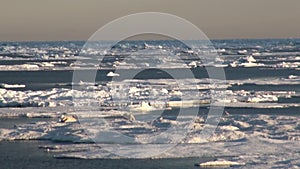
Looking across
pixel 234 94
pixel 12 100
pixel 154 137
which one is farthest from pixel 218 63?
pixel 154 137

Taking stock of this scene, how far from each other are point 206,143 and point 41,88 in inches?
798

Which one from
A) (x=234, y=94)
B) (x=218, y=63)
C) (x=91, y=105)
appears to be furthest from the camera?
(x=218, y=63)

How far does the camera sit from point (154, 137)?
2058cm

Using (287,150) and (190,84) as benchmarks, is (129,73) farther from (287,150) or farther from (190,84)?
(287,150)

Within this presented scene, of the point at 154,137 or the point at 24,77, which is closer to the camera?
the point at 154,137

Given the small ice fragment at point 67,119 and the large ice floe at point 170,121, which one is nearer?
the large ice floe at point 170,121

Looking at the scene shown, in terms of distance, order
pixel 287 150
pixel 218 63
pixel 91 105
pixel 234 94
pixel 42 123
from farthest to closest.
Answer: pixel 218 63, pixel 234 94, pixel 91 105, pixel 42 123, pixel 287 150

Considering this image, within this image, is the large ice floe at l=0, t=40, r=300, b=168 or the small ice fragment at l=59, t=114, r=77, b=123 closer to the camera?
the large ice floe at l=0, t=40, r=300, b=168

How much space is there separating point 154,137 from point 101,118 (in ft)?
14.8

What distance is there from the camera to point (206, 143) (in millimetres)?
20062

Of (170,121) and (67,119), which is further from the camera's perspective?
(67,119)

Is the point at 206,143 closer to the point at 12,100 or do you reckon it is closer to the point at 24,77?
the point at 12,100

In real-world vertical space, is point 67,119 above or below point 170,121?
below

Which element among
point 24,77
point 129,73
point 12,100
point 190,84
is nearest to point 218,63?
point 129,73
